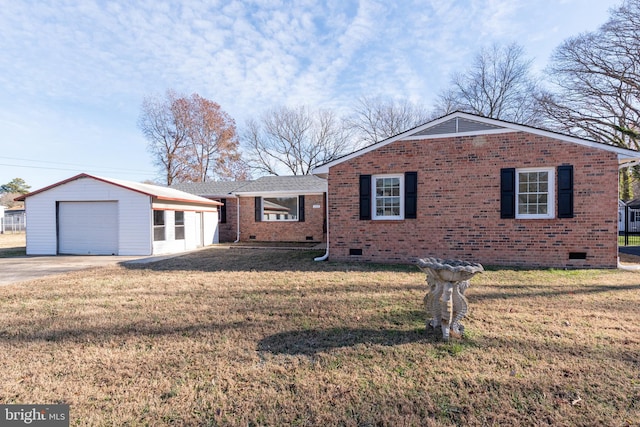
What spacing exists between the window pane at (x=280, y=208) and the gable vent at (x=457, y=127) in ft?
28.7

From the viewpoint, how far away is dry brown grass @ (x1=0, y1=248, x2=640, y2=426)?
2.45 metres

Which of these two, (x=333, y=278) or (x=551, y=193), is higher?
(x=551, y=193)

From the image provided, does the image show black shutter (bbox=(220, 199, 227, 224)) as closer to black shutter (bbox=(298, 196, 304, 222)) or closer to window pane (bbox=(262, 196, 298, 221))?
window pane (bbox=(262, 196, 298, 221))

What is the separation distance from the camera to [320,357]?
3.30m

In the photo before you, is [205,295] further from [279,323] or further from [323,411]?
[323,411]

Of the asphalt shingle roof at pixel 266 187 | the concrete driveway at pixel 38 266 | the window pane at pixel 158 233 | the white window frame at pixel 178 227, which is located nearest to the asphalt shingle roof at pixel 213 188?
Answer: the asphalt shingle roof at pixel 266 187

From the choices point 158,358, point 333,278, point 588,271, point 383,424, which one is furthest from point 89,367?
point 588,271

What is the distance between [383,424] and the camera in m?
2.28

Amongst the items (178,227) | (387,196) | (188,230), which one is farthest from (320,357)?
(188,230)

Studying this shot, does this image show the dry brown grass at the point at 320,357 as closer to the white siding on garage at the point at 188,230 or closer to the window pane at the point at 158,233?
the window pane at the point at 158,233

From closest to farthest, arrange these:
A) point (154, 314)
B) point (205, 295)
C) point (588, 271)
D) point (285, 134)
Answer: point (154, 314)
point (205, 295)
point (588, 271)
point (285, 134)

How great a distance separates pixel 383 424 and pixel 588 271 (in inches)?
323

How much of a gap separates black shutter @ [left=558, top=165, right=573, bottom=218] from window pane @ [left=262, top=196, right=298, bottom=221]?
1108 cm

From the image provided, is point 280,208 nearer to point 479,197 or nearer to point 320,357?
point 479,197
